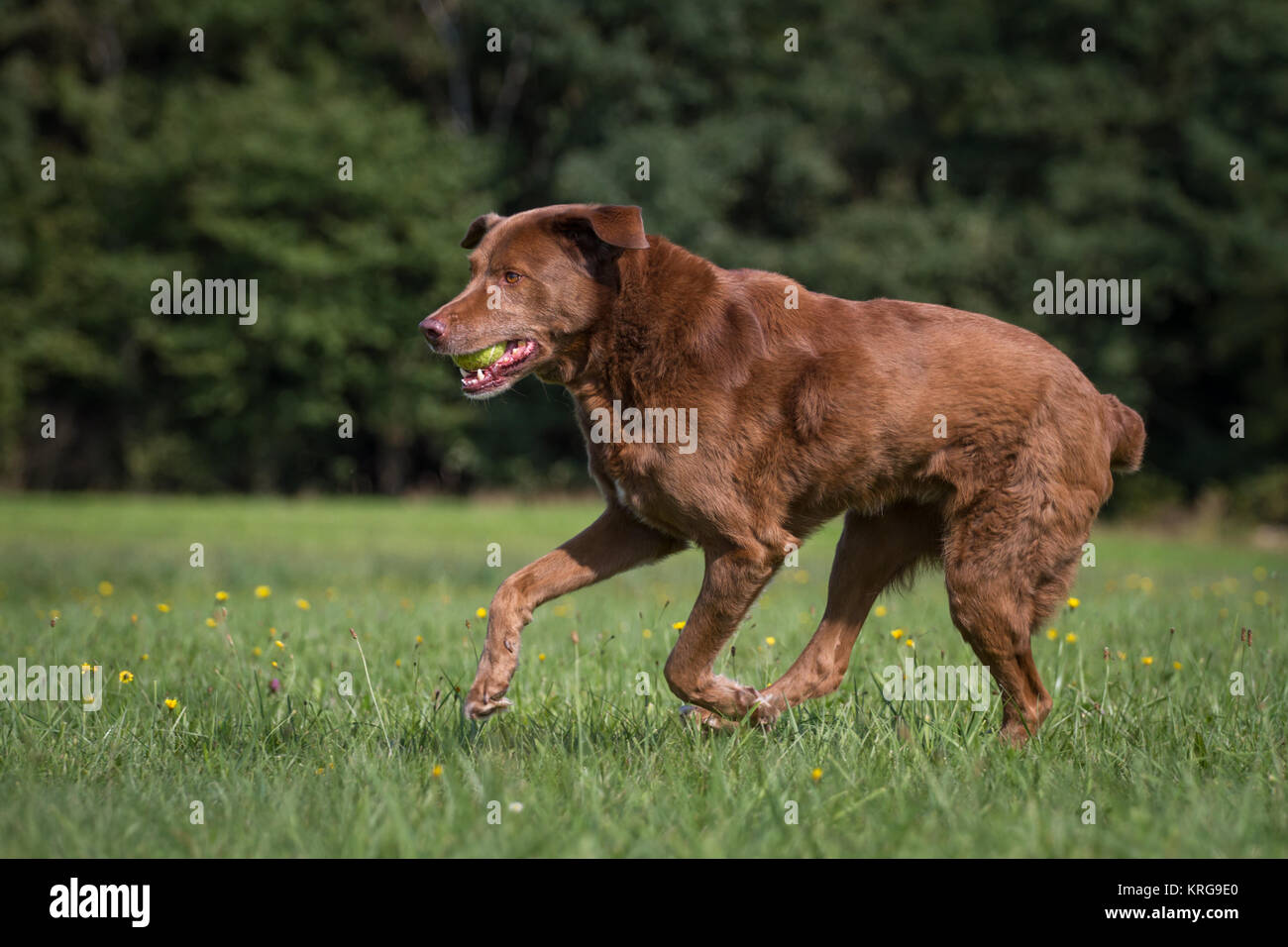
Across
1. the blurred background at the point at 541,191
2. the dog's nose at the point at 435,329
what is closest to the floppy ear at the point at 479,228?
the dog's nose at the point at 435,329

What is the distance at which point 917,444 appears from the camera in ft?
15.1

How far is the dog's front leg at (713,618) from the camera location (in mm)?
4484

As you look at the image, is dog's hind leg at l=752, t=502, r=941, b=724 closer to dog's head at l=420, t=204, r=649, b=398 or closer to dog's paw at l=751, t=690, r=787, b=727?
dog's paw at l=751, t=690, r=787, b=727

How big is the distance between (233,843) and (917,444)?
8.86 feet

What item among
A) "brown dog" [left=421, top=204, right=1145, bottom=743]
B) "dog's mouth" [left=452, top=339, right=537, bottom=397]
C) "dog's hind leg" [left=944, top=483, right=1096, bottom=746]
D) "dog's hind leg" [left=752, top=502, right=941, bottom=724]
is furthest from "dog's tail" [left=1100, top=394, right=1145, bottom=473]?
"dog's mouth" [left=452, top=339, right=537, bottom=397]

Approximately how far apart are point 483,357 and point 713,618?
52.9 inches

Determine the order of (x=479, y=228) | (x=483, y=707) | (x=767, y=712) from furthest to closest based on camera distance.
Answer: (x=479, y=228), (x=767, y=712), (x=483, y=707)

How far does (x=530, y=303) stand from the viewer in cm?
476

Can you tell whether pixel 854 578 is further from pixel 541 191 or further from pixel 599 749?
pixel 541 191

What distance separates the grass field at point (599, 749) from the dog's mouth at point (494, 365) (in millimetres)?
1148

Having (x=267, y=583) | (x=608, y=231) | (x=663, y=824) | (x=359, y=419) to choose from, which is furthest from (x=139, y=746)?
(x=359, y=419)

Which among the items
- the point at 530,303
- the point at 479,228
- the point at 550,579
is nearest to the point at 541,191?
the point at 479,228

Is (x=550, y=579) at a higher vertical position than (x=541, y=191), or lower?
lower
